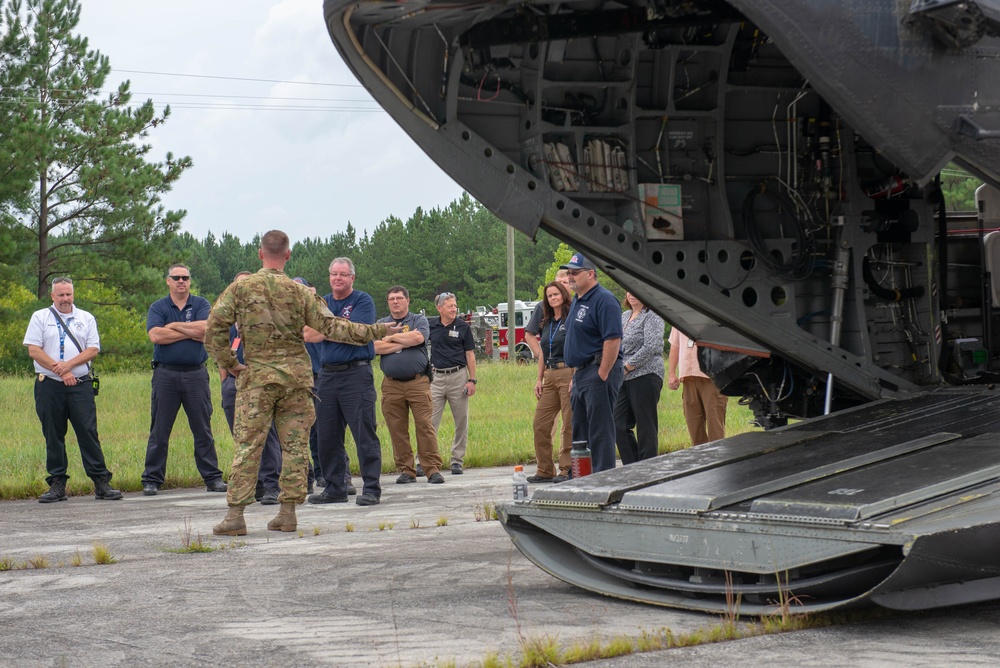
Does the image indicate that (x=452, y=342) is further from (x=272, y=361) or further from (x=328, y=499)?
(x=272, y=361)

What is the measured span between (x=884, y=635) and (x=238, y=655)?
260 centimetres

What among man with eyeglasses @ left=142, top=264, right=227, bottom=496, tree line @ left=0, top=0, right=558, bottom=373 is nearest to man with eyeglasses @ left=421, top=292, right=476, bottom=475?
man with eyeglasses @ left=142, top=264, right=227, bottom=496

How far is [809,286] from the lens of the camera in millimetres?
8289

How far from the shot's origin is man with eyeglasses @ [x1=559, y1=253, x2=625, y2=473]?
362 inches

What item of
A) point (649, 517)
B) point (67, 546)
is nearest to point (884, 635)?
point (649, 517)

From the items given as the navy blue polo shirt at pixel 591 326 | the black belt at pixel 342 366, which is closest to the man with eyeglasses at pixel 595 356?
the navy blue polo shirt at pixel 591 326

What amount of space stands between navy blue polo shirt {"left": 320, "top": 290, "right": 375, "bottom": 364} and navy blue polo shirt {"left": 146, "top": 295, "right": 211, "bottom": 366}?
1.69m

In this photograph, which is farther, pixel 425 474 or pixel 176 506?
pixel 425 474

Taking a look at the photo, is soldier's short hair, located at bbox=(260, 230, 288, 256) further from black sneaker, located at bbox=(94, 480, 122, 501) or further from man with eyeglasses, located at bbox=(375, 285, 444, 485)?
black sneaker, located at bbox=(94, 480, 122, 501)

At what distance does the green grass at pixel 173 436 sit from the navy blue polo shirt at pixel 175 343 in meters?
1.45

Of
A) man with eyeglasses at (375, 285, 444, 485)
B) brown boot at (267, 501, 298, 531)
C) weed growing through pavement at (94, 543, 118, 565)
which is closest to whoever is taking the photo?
weed growing through pavement at (94, 543, 118, 565)

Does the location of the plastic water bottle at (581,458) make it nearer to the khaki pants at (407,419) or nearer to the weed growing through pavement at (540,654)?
the weed growing through pavement at (540,654)

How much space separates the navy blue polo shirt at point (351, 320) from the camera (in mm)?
10016

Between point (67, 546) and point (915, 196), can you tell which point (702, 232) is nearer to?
point (915, 196)
